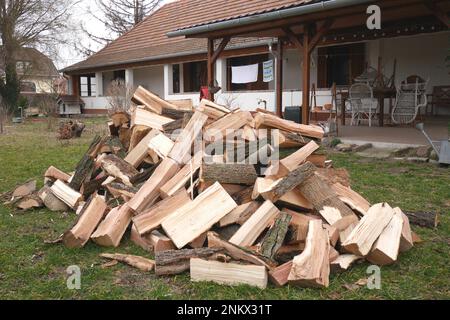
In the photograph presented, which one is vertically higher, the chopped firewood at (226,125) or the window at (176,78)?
the window at (176,78)

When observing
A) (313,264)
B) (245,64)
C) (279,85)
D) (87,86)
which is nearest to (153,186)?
(313,264)

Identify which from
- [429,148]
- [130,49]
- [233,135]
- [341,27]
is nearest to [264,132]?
[233,135]

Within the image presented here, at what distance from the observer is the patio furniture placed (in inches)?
378

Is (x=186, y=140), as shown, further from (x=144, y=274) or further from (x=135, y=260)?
(x=144, y=274)

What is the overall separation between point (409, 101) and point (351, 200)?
6662mm

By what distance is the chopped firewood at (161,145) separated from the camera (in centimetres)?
455

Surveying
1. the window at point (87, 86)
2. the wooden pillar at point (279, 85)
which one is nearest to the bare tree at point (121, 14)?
the window at point (87, 86)

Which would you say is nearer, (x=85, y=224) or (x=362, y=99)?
(x=85, y=224)

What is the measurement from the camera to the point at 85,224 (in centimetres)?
380

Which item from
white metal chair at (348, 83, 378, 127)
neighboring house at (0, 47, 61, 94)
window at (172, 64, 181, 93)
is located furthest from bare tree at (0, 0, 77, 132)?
white metal chair at (348, 83, 378, 127)

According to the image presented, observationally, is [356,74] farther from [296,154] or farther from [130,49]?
[130,49]

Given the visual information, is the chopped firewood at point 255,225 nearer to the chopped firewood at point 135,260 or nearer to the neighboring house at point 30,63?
the chopped firewood at point 135,260

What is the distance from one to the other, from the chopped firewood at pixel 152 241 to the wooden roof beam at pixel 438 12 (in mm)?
6090

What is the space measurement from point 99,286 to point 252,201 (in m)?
1.42
